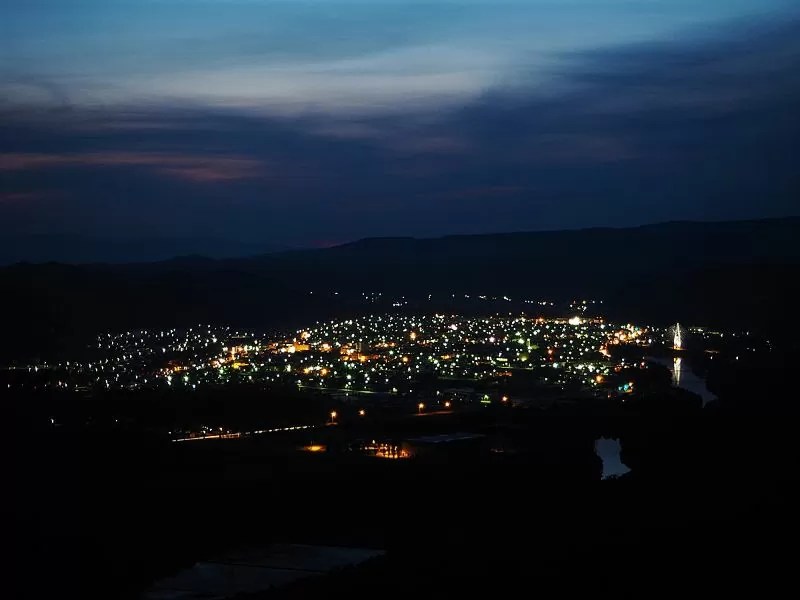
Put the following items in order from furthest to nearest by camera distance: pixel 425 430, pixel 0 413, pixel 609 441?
pixel 609 441 < pixel 425 430 < pixel 0 413

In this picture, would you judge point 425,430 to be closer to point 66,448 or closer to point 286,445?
point 286,445

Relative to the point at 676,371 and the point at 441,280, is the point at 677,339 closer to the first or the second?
the point at 676,371

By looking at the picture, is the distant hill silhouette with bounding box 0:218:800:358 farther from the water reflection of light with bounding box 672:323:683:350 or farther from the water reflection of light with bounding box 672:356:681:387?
Answer: the water reflection of light with bounding box 672:356:681:387

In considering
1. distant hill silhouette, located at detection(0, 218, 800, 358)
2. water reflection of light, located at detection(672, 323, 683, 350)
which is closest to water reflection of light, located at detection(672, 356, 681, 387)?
water reflection of light, located at detection(672, 323, 683, 350)

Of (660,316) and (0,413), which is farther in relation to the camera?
(660,316)

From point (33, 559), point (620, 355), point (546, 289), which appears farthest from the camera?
point (546, 289)

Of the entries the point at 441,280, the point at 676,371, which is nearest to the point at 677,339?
the point at 676,371

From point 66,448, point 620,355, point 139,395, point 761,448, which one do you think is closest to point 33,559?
point 66,448

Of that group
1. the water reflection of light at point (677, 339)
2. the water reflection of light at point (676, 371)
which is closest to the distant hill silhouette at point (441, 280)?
the water reflection of light at point (677, 339)
